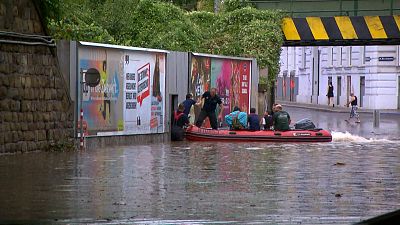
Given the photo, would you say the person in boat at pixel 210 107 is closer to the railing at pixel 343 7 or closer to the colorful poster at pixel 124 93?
the colorful poster at pixel 124 93

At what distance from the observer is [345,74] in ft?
257

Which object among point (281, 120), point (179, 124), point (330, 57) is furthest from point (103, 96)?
point (330, 57)

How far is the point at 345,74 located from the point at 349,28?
106 feet

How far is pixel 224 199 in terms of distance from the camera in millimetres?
15398

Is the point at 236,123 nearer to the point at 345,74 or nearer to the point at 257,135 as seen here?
the point at 257,135

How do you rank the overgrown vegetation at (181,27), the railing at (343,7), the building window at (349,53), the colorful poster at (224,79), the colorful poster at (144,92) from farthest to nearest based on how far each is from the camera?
the building window at (349,53), the railing at (343,7), the overgrown vegetation at (181,27), the colorful poster at (224,79), the colorful poster at (144,92)

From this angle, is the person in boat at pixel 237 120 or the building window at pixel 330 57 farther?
the building window at pixel 330 57

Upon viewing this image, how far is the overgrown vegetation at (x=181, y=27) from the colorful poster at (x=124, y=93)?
3076 mm

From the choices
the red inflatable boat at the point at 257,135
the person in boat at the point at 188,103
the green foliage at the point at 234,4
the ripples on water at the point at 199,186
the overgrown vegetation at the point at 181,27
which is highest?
the green foliage at the point at 234,4

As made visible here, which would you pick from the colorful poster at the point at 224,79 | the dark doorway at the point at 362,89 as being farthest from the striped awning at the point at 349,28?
the dark doorway at the point at 362,89

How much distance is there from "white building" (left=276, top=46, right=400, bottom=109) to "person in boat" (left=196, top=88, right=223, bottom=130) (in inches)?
1392

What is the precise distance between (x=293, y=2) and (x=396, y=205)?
33.6 meters

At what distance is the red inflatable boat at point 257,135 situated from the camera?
1379 inches

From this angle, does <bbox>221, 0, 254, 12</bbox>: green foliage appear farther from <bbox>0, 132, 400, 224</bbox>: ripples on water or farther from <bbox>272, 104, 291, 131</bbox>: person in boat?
<bbox>0, 132, 400, 224</bbox>: ripples on water
